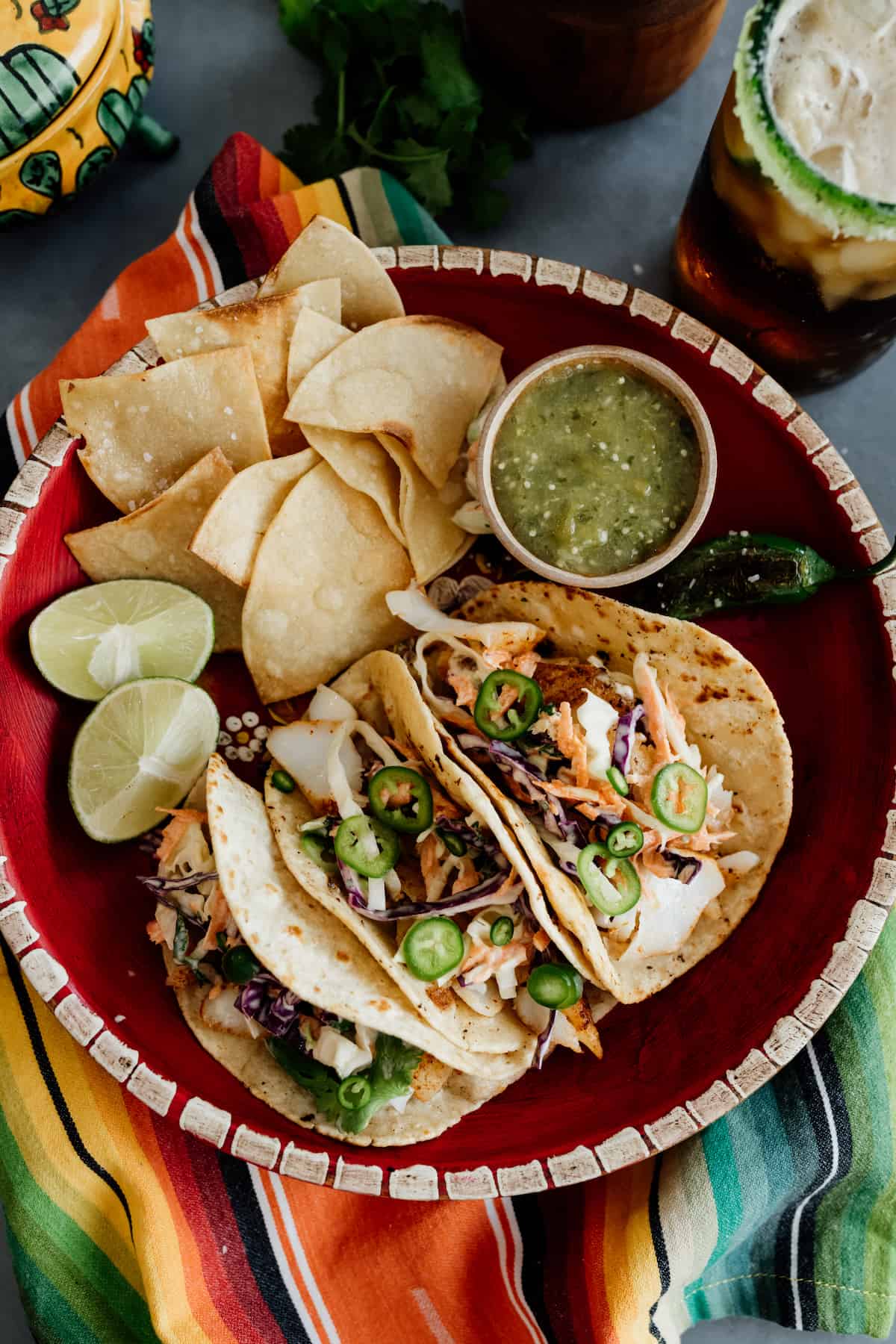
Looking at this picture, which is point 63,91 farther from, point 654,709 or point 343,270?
point 654,709

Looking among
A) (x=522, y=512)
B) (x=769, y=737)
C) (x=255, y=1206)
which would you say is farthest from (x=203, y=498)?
(x=255, y=1206)

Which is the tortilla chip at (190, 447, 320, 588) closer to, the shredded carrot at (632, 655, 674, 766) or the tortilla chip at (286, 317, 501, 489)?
the tortilla chip at (286, 317, 501, 489)

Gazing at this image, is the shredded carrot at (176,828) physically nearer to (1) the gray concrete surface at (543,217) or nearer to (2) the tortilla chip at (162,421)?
(2) the tortilla chip at (162,421)

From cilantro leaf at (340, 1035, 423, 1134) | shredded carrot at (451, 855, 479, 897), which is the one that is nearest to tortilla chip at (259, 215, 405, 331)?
shredded carrot at (451, 855, 479, 897)

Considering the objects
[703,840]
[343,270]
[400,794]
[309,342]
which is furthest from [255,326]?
[703,840]

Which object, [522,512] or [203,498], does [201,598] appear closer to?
[203,498]
